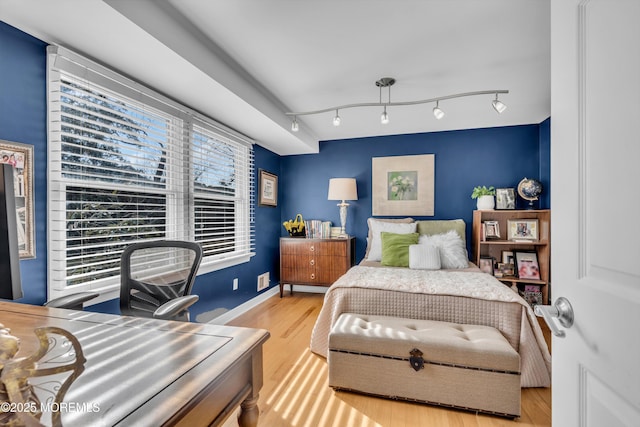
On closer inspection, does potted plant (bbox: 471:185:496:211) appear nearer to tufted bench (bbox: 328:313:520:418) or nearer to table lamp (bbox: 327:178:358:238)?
Answer: table lamp (bbox: 327:178:358:238)

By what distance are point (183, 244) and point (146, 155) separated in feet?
3.09

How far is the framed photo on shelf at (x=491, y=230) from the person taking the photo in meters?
3.65

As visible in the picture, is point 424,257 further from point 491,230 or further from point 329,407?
point 329,407

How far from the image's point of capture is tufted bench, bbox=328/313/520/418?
1.67 m

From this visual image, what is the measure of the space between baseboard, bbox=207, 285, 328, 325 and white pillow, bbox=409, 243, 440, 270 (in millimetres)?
1690

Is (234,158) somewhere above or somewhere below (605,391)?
above

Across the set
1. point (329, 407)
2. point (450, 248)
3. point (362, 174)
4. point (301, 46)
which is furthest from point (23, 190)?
point (362, 174)

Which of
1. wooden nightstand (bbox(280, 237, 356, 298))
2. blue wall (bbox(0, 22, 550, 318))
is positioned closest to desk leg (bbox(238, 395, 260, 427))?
blue wall (bbox(0, 22, 550, 318))

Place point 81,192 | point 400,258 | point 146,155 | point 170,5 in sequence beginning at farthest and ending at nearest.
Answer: point 400,258 < point 146,155 < point 81,192 < point 170,5

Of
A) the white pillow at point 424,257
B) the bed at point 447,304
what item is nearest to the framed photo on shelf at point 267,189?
the bed at point 447,304

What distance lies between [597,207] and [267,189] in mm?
3817

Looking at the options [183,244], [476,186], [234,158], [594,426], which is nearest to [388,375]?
[594,426]

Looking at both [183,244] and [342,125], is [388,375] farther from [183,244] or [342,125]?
[342,125]

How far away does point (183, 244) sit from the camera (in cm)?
183
